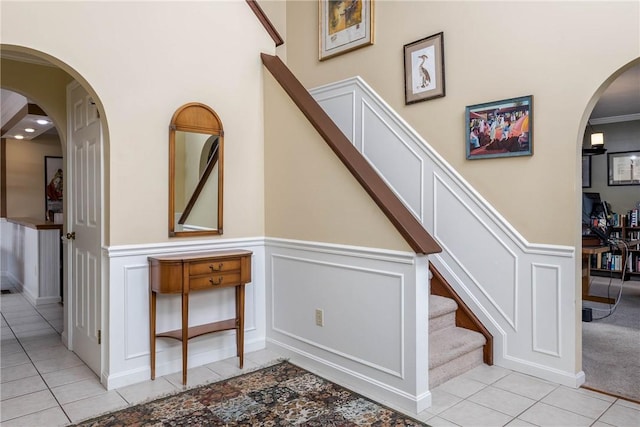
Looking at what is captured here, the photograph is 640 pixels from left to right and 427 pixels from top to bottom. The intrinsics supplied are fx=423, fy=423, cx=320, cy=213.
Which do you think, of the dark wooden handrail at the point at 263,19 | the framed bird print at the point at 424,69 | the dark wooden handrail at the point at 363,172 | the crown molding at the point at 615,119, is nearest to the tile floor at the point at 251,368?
the dark wooden handrail at the point at 363,172

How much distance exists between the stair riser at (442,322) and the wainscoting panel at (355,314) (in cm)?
67

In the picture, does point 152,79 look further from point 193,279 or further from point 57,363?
point 57,363

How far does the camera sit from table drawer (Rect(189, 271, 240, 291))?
112 inches

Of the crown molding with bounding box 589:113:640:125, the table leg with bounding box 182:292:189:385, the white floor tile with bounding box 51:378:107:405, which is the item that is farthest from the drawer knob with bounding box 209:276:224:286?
the crown molding with bounding box 589:113:640:125

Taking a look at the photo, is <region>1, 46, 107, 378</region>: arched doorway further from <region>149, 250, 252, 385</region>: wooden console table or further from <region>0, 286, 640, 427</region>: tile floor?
<region>149, 250, 252, 385</region>: wooden console table

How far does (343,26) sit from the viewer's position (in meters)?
4.31

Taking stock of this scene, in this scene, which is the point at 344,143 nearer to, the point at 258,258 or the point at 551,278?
the point at 258,258

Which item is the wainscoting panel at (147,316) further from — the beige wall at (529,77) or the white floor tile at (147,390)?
the beige wall at (529,77)

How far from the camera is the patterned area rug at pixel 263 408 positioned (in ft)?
7.64

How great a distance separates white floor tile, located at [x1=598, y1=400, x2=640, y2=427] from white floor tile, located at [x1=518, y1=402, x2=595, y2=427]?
10 cm

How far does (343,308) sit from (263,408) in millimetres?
811

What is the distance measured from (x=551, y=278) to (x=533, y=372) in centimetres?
68

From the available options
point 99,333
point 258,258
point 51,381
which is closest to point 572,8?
point 258,258

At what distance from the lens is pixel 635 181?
6.95 m
